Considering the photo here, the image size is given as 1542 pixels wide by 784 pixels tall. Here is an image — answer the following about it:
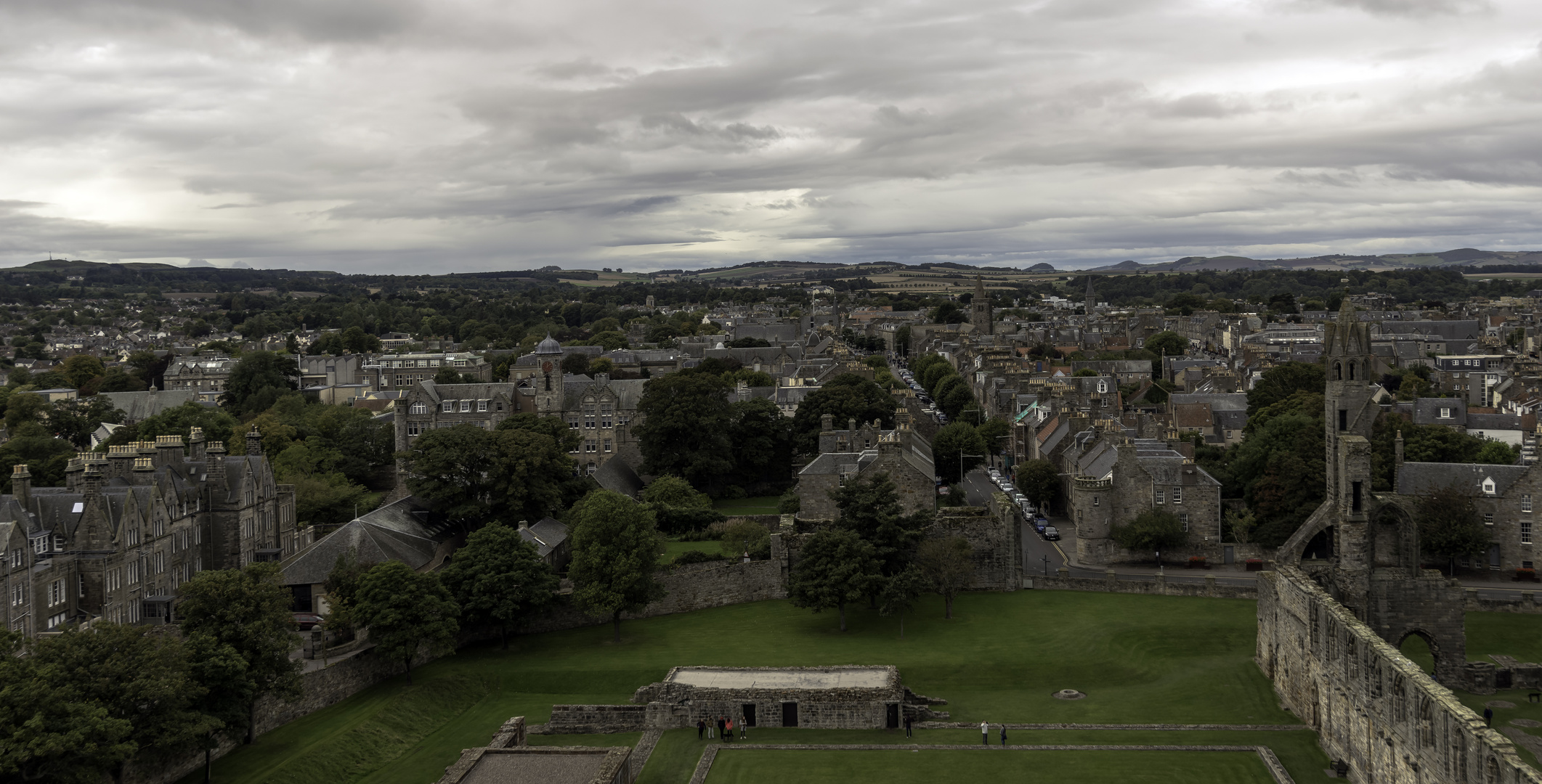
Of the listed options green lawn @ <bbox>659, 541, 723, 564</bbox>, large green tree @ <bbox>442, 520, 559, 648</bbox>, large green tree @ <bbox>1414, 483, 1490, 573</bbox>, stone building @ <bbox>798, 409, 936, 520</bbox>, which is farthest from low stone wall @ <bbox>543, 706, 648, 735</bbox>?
large green tree @ <bbox>1414, 483, 1490, 573</bbox>

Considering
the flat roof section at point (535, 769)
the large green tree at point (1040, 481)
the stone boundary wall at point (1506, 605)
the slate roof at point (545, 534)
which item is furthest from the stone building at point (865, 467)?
the stone boundary wall at point (1506, 605)

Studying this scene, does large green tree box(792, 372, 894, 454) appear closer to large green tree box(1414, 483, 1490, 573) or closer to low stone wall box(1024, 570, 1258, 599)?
low stone wall box(1024, 570, 1258, 599)

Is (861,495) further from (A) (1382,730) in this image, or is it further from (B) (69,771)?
(B) (69,771)

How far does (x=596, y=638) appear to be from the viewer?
170 ft

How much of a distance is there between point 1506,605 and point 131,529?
58023mm

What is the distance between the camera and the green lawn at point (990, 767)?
1395 inches

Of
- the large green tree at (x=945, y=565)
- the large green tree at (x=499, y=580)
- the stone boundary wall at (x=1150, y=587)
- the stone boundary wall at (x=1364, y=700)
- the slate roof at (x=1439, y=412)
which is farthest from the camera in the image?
the slate roof at (x=1439, y=412)

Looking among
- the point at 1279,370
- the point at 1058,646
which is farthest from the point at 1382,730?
the point at 1279,370

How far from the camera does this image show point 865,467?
59.8 m

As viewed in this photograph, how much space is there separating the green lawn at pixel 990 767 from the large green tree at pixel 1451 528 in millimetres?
27079

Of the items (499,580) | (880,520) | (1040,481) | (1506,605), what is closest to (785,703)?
(880,520)

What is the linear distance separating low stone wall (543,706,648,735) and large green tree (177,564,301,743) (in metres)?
8.91

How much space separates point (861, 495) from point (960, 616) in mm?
7109

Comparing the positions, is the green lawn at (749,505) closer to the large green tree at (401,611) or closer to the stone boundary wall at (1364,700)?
the large green tree at (401,611)
